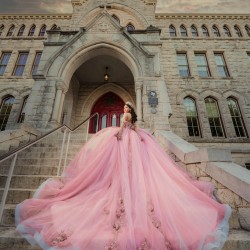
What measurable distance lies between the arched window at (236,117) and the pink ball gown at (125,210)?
970 cm

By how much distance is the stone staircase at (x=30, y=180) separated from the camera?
5.92ft

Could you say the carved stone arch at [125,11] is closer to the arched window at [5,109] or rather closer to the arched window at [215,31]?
the arched window at [215,31]

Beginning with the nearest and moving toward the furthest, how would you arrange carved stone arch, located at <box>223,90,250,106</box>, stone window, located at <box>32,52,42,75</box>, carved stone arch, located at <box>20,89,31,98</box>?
carved stone arch, located at <box>223,90,250,106</box> < carved stone arch, located at <box>20,89,31,98</box> < stone window, located at <box>32,52,42,75</box>

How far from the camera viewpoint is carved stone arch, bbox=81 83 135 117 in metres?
11.0

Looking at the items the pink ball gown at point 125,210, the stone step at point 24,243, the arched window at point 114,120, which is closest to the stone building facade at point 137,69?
the arched window at point 114,120

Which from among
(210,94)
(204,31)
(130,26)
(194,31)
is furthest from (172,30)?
(210,94)

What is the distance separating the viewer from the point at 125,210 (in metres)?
2.01

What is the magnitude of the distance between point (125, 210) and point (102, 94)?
10037 mm

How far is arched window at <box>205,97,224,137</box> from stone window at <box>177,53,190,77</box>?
2494 mm

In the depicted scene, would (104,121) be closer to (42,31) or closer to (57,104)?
(57,104)

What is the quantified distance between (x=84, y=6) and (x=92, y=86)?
7.79m

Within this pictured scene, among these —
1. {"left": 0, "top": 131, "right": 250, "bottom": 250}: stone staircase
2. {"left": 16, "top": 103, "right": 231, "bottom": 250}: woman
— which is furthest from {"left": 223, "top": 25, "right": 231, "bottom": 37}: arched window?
{"left": 16, "top": 103, "right": 231, "bottom": 250}: woman

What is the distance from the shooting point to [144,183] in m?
2.48

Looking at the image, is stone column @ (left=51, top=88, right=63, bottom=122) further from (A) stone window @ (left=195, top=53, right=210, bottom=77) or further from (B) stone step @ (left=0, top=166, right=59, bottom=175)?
(A) stone window @ (left=195, top=53, right=210, bottom=77)
